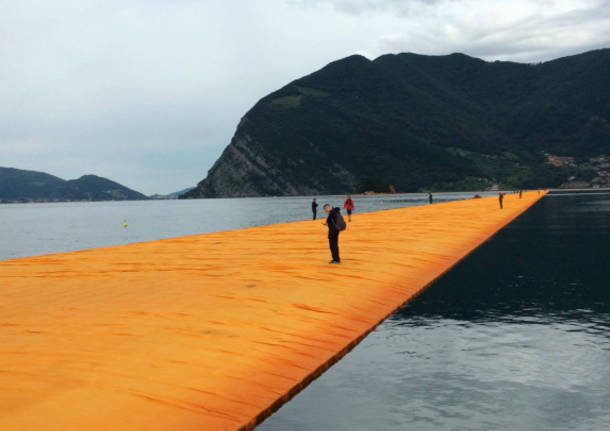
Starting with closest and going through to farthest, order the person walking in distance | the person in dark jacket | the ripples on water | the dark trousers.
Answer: the ripples on water → the person walking in distance → the person in dark jacket → the dark trousers

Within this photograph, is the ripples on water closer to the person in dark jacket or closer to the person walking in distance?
the person walking in distance

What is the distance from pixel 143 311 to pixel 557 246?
Result: 2031 cm

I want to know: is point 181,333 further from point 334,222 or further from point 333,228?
point 333,228

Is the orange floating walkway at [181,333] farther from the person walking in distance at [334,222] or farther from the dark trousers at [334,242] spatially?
the person walking in distance at [334,222]

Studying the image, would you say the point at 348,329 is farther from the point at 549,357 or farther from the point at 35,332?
the point at 35,332

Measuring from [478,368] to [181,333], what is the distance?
15.5ft

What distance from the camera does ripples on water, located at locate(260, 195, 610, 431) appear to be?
7.13m

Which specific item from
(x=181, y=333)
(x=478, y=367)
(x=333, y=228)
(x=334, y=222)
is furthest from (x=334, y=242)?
(x=478, y=367)

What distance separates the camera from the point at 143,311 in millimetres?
12250

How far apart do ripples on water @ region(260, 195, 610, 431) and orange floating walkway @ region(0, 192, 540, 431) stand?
543mm

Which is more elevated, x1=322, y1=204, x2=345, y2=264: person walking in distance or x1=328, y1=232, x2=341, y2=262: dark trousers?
x1=322, y1=204, x2=345, y2=264: person walking in distance

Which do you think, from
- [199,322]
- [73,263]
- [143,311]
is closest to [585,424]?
[199,322]

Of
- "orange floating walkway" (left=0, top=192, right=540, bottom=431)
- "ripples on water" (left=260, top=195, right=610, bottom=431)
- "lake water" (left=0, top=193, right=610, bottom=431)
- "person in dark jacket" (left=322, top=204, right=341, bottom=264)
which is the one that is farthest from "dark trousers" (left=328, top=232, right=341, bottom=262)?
"ripples on water" (left=260, top=195, right=610, bottom=431)

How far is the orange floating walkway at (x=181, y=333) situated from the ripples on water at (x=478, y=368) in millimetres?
543
